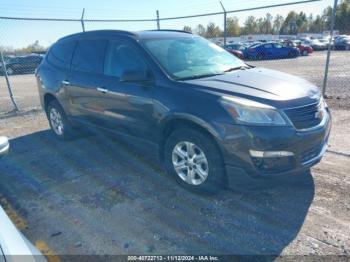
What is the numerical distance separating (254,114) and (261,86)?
52 centimetres

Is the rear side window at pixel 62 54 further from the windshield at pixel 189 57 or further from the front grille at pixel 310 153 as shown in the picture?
the front grille at pixel 310 153

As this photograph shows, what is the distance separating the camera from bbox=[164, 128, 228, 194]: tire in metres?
3.23

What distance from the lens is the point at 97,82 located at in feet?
14.4

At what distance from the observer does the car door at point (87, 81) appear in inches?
175

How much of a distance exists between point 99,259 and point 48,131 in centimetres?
470

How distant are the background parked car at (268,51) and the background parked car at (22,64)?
1781 cm

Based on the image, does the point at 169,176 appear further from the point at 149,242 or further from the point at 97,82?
the point at 97,82

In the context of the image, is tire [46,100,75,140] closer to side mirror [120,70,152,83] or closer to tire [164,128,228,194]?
side mirror [120,70,152,83]

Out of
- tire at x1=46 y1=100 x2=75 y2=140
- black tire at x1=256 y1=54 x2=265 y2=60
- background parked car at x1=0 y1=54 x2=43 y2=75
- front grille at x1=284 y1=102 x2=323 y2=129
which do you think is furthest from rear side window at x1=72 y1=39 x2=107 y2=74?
black tire at x1=256 y1=54 x2=265 y2=60

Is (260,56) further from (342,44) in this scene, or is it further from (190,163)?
(190,163)

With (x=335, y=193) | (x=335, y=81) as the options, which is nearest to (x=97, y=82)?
(x=335, y=193)

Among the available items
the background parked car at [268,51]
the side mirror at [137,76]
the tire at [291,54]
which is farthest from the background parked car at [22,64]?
the side mirror at [137,76]

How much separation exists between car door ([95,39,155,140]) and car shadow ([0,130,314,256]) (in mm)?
294

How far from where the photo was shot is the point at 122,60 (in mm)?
4102
